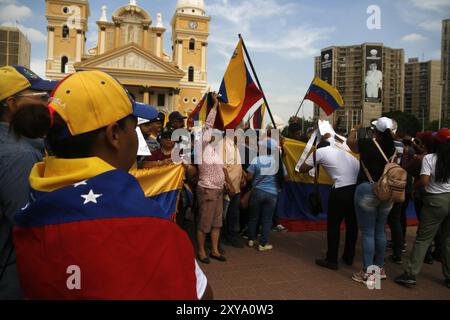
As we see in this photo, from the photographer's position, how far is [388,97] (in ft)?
219

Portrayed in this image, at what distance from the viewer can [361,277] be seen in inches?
161

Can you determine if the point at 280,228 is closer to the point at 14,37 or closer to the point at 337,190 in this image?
the point at 337,190

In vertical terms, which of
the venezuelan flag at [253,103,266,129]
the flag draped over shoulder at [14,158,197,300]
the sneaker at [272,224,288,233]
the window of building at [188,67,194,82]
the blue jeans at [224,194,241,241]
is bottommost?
the sneaker at [272,224,288,233]

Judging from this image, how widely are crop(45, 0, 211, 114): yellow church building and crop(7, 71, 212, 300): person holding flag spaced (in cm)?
4758

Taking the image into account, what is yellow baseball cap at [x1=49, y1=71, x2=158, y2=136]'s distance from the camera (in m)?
1.08

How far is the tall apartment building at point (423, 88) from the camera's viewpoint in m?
67.7

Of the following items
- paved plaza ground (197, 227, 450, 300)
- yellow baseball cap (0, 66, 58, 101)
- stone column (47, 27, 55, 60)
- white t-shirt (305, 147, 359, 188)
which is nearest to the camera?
yellow baseball cap (0, 66, 58, 101)

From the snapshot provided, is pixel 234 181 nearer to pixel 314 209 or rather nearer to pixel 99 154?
pixel 314 209

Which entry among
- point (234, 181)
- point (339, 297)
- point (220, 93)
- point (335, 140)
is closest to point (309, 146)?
point (335, 140)

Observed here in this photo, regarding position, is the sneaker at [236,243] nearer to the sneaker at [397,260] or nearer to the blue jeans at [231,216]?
the blue jeans at [231,216]

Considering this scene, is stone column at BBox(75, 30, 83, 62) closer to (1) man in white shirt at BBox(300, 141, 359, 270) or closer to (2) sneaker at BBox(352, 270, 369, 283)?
(1) man in white shirt at BBox(300, 141, 359, 270)

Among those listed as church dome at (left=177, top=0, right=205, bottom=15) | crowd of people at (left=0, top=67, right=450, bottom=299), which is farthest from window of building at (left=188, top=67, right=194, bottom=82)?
crowd of people at (left=0, top=67, right=450, bottom=299)

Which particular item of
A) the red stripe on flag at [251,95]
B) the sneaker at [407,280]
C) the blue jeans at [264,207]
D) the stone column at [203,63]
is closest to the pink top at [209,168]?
the red stripe on flag at [251,95]

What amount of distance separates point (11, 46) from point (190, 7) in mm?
35742
